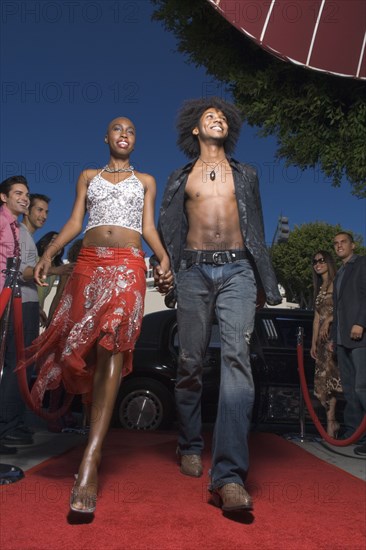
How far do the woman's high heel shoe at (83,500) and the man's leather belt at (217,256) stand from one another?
4.63ft

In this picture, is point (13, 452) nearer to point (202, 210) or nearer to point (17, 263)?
point (17, 263)

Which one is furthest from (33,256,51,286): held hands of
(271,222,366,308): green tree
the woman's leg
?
(271,222,366,308): green tree

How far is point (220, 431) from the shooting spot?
10.4ft

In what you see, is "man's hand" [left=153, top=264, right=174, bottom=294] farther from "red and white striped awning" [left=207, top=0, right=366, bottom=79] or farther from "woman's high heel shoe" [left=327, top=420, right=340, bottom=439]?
"red and white striped awning" [left=207, top=0, right=366, bottom=79]

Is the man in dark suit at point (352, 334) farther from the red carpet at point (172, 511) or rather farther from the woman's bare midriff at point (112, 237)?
the woman's bare midriff at point (112, 237)

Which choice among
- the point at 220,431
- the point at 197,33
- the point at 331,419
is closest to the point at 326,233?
the point at 197,33

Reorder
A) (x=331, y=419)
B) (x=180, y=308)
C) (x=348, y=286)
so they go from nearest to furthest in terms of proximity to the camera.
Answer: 1. (x=180, y=308)
2. (x=348, y=286)
3. (x=331, y=419)

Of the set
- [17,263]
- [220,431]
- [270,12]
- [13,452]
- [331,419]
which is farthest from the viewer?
[270,12]

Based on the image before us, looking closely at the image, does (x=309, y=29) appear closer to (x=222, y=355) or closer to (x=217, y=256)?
(x=217, y=256)

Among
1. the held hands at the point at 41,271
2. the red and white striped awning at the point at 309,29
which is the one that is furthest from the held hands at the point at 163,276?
the red and white striped awning at the point at 309,29

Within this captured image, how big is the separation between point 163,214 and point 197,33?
770cm

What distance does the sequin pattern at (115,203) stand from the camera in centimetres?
334

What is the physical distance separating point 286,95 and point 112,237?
739 centimetres

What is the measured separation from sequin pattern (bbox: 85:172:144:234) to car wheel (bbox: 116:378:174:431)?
3.79 metres
